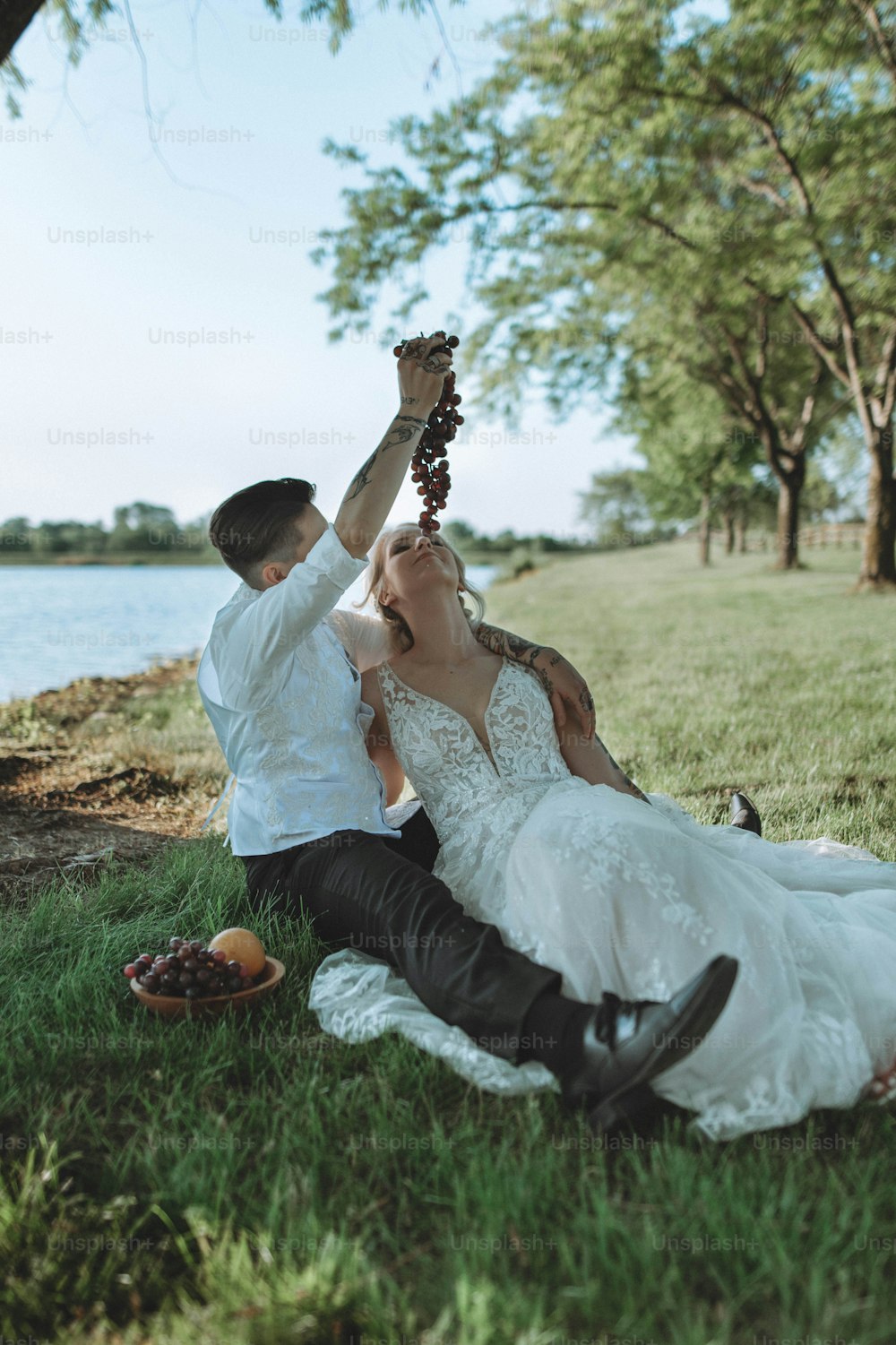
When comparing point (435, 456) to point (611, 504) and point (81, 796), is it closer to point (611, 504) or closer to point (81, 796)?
point (81, 796)

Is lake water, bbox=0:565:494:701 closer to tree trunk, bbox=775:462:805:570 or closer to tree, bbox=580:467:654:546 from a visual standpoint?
tree trunk, bbox=775:462:805:570

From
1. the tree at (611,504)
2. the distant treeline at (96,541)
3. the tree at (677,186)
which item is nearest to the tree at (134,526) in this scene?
the distant treeline at (96,541)

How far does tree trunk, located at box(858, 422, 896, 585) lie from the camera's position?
16094mm

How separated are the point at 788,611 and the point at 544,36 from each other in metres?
9.31

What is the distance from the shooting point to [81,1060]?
2572 mm

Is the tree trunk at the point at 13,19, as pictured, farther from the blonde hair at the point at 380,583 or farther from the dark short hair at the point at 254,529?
the blonde hair at the point at 380,583

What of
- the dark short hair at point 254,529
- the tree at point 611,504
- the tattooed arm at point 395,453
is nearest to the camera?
the tattooed arm at point 395,453

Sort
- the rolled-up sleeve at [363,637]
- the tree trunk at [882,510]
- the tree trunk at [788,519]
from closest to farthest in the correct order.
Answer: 1. the rolled-up sleeve at [363,637]
2. the tree trunk at [882,510]
3. the tree trunk at [788,519]

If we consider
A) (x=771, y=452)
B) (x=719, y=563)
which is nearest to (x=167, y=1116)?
(x=771, y=452)

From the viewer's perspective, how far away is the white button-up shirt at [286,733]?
3094mm

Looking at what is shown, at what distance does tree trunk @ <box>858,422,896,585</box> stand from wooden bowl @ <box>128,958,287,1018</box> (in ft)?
52.8

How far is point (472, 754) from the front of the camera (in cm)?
343

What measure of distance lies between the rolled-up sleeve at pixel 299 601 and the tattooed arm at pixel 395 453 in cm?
8

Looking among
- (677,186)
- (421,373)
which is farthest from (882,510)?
(421,373)
